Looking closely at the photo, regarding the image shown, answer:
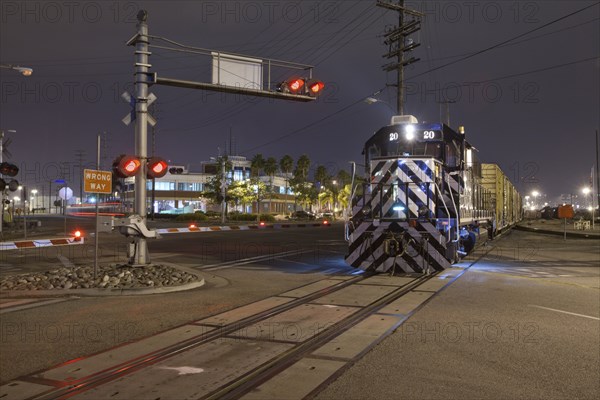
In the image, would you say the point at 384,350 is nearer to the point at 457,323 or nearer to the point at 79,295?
the point at 457,323

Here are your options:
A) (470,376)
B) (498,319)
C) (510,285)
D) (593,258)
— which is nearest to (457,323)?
(498,319)

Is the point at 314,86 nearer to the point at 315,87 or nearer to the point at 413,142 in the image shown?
the point at 315,87

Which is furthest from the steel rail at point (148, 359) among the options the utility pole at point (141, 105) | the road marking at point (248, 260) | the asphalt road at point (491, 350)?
the road marking at point (248, 260)

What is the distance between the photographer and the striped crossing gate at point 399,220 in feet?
39.9

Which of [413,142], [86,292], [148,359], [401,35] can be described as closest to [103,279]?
[86,292]

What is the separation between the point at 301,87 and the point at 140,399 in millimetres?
10707

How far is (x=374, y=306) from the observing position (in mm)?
8469

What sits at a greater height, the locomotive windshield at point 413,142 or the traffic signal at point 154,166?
the locomotive windshield at point 413,142

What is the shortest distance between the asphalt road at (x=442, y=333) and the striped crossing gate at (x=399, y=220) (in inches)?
44.9

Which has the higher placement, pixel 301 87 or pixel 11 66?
pixel 11 66

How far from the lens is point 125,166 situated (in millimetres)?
10656

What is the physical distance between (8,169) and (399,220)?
50.2 ft

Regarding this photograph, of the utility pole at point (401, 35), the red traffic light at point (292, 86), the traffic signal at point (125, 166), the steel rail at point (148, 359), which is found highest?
the utility pole at point (401, 35)

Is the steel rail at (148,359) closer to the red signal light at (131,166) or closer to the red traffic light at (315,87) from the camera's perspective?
the red signal light at (131,166)
